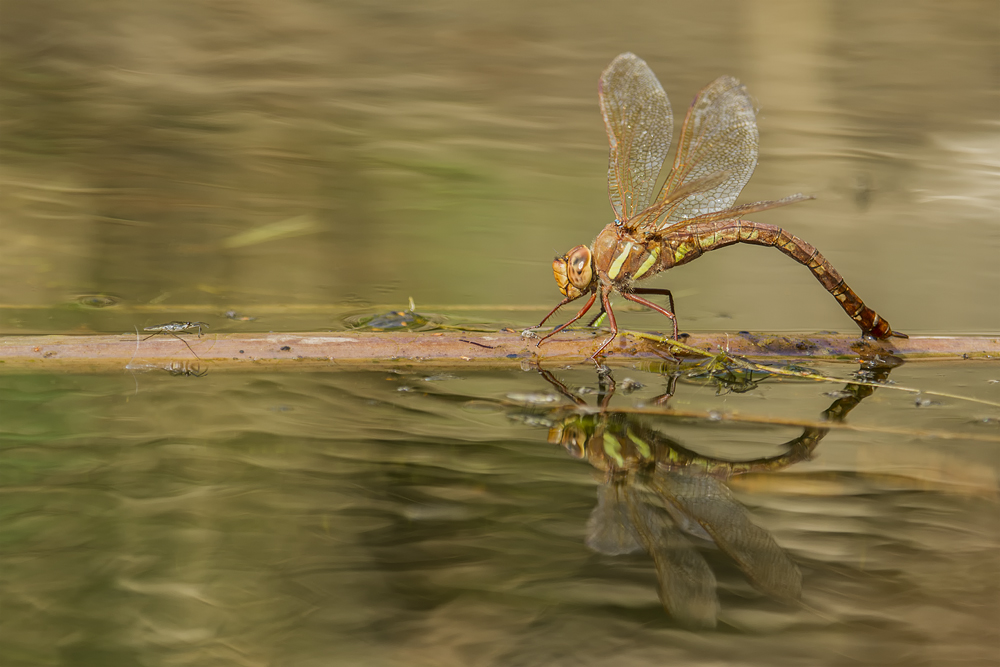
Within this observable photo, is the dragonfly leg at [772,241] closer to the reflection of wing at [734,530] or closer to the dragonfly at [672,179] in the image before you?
the dragonfly at [672,179]

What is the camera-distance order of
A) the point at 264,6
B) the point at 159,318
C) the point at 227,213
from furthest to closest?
the point at 264,6 < the point at 227,213 < the point at 159,318

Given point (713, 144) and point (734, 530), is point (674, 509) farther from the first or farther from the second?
point (713, 144)

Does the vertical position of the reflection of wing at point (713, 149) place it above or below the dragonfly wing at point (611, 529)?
above

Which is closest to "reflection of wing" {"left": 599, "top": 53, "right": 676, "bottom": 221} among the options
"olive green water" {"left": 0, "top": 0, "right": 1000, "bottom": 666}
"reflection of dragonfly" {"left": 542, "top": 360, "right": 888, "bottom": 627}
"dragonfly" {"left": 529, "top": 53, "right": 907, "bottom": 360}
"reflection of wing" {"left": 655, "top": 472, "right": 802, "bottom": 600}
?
"dragonfly" {"left": 529, "top": 53, "right": 907, "bottom": 360}

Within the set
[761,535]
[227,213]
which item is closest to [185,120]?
[227,213]

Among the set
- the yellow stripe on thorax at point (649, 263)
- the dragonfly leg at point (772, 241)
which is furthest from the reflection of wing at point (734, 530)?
the dragonfly leg at point (772, 241)

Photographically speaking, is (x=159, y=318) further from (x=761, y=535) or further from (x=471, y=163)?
(x=471, y=163)

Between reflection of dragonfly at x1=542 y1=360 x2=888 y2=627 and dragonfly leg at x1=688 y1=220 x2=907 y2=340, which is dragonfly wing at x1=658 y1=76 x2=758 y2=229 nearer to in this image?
dragonfly leg at x1=688 y1=220 x2=907 y2=340
